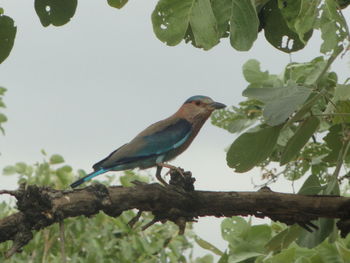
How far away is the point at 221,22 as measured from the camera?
6.72 ft

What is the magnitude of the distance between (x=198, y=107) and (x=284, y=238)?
224cm

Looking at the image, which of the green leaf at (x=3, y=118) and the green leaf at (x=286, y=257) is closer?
the green leaf at (x=286, y=257)

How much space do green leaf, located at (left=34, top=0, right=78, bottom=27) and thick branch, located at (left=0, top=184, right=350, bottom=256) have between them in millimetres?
454

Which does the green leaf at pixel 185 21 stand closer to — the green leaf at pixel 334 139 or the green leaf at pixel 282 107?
the green leaf at pixel 282 107

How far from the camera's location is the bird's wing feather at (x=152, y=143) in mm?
4180

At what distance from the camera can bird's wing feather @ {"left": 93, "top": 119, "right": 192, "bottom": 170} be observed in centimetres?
418

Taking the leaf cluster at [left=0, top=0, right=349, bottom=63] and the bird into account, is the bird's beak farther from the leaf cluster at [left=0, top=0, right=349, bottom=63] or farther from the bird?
the leaf cluster at [left=0, top=0, right=349, bottom=63]

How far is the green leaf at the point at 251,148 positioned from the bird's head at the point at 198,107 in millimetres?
2276

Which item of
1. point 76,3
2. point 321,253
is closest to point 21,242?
point 76,3

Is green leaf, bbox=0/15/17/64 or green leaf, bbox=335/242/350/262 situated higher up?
green leaf, bbox=0/15/17/64

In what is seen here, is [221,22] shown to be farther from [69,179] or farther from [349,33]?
[69,179]

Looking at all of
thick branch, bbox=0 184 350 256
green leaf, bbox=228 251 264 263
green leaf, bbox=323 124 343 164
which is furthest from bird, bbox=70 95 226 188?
thick branch, bbox=0 184 350 256

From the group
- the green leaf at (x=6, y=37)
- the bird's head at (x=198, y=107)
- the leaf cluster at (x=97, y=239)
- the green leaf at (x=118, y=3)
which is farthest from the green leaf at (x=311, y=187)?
the leaf cluster at (x=97, y=239)

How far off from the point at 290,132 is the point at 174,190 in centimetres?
110
